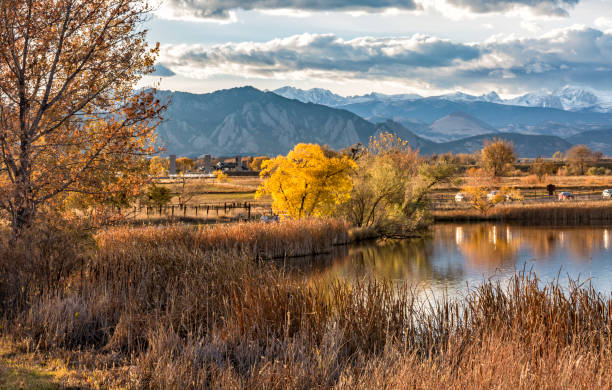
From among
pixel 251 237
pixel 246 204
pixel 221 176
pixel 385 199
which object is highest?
pixel 221 176

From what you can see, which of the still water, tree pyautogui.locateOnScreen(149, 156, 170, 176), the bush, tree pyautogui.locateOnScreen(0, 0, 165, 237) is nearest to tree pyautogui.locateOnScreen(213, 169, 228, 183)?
the still water

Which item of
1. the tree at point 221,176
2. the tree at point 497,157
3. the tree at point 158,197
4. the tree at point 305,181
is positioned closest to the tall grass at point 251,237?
the tree at point 305,181

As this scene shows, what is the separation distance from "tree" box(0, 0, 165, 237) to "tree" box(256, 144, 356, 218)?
24092mm

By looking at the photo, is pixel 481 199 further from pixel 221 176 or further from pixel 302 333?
pixel 302 333

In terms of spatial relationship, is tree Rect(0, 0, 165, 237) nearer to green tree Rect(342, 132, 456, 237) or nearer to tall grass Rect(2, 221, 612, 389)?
tall grass Rect(2, 221, 612, 389)

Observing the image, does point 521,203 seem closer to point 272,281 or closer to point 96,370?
point 272,281

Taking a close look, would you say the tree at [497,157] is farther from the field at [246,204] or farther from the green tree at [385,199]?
the green tree at [385,199]

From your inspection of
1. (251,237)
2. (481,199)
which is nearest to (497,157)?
(481,199)

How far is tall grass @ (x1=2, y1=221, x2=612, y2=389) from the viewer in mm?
8047

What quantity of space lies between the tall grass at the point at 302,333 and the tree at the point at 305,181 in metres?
23.3

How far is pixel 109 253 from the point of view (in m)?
15.9

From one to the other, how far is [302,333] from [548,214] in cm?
5165

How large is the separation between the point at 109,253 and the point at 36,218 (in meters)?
3.16

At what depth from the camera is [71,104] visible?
44.8ft
